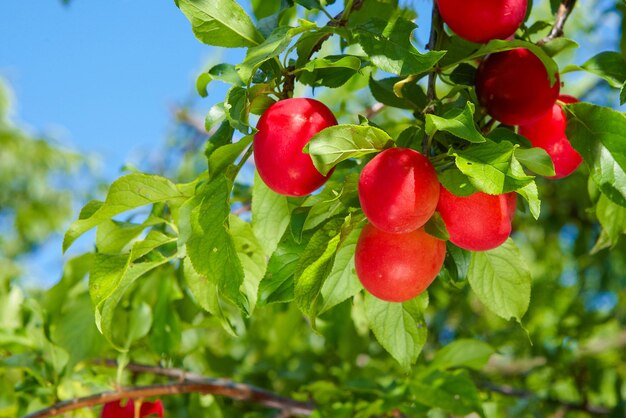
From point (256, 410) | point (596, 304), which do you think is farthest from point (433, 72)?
point (596, 304)

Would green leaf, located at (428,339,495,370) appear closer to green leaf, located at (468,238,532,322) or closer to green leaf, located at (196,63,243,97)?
green leaf, located at (468,238,532,322)

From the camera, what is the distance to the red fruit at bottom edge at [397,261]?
0.73 metres

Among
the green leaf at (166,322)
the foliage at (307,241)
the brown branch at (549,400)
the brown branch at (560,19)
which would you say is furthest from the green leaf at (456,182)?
the brown branch at (549,400)

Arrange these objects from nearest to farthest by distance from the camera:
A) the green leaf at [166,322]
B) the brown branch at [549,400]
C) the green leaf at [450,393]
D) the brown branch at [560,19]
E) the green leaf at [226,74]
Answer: the green leaf at [226,74]
the brown branch at [560,19]
the green leaf at [450,393]
the green leaf at [166,322]
the brown branch at [549,400]

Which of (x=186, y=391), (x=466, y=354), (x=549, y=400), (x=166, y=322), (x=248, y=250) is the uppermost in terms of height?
(x=248, y=250)

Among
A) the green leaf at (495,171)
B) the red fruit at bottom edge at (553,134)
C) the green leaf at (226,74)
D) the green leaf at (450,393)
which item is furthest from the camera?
the green leaf at (450,393)

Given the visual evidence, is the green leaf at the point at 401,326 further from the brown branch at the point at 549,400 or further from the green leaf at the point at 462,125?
the brown branch at the point at 549,400

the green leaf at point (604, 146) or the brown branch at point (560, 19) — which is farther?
the brown branch at point (560, 19)

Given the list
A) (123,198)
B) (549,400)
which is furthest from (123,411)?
(549,400)

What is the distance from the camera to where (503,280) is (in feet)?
2.84

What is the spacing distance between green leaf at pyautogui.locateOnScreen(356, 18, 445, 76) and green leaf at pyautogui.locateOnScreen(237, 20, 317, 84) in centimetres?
6

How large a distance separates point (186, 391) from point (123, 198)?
600 millimetres

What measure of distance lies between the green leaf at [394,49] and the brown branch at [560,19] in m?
0.30

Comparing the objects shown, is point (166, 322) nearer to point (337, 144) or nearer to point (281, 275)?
point (281, 275)
